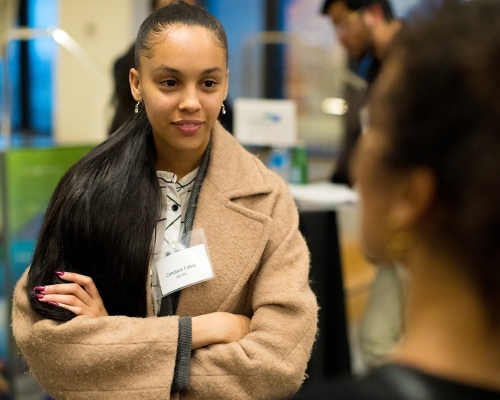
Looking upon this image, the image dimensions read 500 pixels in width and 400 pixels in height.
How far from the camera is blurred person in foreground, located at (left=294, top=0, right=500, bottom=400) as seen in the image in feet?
2.24

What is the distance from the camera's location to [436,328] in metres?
0.74

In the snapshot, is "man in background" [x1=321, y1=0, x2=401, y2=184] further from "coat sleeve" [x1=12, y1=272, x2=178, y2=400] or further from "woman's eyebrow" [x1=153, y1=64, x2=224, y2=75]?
"coat sleeve" [x1=12, y1=272, x2=178, y2=400]

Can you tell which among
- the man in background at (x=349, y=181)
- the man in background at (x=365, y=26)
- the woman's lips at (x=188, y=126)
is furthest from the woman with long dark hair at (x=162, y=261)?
the man in background at (x=365, y=26)

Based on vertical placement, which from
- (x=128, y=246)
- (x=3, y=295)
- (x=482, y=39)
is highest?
(x=482, y=39)

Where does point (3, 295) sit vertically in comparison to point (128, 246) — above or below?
below

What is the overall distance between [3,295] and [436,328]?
291 centimetres

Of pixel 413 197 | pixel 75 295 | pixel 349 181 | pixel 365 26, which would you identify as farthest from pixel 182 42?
pixel 365 26

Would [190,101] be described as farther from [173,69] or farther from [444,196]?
[444,196]

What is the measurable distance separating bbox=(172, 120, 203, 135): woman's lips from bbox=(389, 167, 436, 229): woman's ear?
0.83 metres

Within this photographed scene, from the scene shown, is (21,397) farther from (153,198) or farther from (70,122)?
(70,122)

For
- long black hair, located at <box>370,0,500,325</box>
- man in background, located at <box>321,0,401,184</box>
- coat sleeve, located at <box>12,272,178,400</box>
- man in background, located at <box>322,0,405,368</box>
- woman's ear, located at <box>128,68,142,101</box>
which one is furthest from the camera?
man in background, located at <box>321,0,401,184</box>

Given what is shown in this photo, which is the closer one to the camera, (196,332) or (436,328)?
(436,328)

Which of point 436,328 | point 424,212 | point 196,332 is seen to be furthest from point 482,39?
point 196,332

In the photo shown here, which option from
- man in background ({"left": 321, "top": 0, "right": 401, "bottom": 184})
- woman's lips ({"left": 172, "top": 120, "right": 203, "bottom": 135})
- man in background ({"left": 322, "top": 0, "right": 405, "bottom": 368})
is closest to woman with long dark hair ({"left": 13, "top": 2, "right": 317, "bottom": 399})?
woman's lips ({"left": 172, "top": 120, "right": 203, "bottom": 135})
